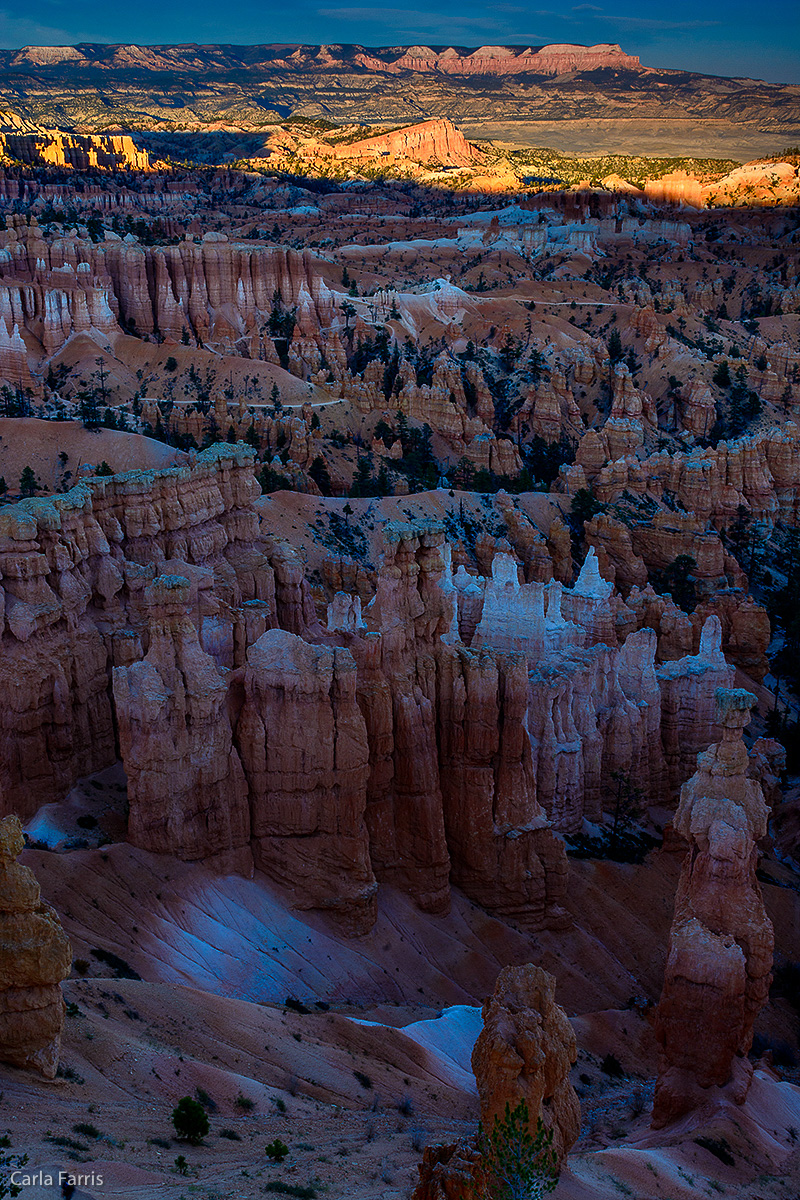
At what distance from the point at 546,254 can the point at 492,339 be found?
104 feet

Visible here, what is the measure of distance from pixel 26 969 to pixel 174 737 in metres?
10.5

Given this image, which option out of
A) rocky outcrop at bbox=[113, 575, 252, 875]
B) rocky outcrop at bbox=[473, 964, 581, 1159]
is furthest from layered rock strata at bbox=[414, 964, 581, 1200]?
rocky outcrop at bbox=[113, 575, 252, 875]

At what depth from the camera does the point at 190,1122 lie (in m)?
15.2

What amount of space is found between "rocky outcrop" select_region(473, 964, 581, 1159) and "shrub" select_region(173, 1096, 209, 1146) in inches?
149

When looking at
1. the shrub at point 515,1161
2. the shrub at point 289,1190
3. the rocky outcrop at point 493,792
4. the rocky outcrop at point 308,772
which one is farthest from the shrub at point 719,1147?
the rocky outcrop at point 493,792

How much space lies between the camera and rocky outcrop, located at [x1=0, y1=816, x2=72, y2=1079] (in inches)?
581

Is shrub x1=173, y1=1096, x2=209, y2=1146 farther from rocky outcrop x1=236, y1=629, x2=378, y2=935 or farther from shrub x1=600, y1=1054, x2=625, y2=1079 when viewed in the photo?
shrub x1=600, y1=1054, x2=625, y2=1079

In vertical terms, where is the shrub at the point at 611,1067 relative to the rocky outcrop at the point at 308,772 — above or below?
below

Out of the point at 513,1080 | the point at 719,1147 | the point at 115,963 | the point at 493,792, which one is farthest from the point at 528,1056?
the point at 493,792

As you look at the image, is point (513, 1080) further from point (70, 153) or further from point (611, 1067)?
point (70, 153)

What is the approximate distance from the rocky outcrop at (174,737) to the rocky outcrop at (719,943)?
1050 centimetres

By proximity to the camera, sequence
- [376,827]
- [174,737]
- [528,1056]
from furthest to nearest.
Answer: [376,827] < [174,737] < [528,1056]

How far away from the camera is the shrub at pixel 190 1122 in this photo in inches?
597

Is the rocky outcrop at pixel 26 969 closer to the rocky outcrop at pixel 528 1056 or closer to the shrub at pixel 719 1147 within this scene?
the rocky outcrop at pixel 528 1056
